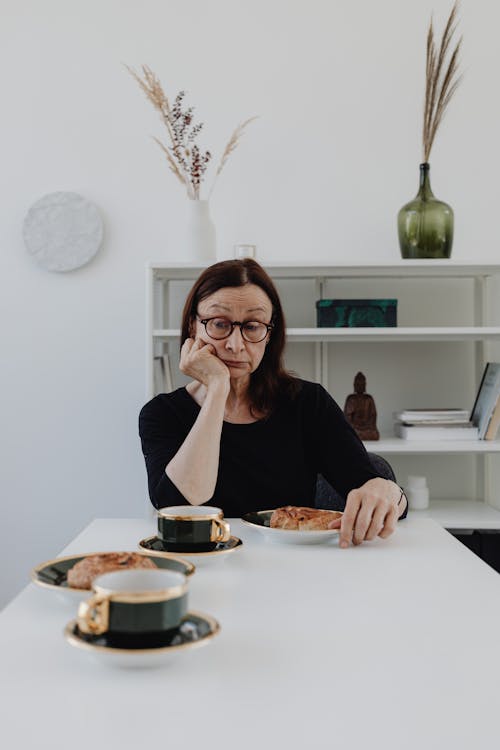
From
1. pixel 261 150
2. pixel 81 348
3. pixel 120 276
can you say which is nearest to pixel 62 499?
pixel 81 348

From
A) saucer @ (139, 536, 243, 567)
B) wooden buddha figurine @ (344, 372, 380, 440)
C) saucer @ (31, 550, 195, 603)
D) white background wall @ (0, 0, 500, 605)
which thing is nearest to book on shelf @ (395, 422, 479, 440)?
wooden buddha figurine @ (344, 372, 380, 440)

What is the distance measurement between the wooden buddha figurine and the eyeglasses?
0.89 m

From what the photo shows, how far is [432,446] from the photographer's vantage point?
7.97 feet

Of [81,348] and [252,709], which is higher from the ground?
[81,348]

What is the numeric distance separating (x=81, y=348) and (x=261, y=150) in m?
0.98

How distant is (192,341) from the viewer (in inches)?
67.5

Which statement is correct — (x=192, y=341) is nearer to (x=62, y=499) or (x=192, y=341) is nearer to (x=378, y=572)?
(x=378, y=572)

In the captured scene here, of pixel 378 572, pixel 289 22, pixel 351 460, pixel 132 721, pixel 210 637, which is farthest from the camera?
pixel 289 22

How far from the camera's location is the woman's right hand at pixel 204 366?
1.62 meters

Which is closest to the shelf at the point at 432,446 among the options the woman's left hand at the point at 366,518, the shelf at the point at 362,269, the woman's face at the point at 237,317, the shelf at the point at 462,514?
the shelf at the point at 462,514

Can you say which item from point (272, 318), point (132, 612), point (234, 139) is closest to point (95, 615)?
point (132, 612)

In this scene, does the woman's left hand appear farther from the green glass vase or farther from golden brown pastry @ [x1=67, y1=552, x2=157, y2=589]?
the green glass vase

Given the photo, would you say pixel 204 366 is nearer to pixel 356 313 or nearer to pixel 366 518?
pixel 366 518

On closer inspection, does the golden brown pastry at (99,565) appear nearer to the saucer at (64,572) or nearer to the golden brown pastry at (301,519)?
the saucer at (64,572)
